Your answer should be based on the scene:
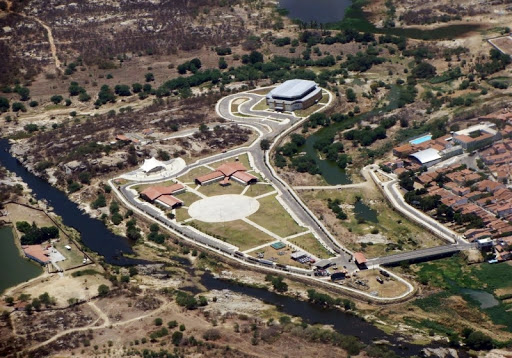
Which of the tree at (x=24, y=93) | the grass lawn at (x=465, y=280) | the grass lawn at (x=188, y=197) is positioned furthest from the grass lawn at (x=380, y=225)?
the tree at (x=24, y=93)

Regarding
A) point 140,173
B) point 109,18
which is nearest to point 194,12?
point 109,18

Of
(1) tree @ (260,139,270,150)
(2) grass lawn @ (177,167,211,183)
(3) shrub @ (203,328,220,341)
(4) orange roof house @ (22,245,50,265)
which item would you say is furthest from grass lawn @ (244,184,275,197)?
(3) shrub @ (203,328,220,341)

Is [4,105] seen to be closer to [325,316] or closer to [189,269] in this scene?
[189,269]

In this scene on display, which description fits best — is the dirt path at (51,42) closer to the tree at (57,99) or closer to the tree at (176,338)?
the tree at (57,99)

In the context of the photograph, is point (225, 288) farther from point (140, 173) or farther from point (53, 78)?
point (53, 78)

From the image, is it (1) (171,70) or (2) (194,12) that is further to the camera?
(2) (194,12)
